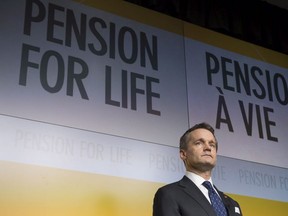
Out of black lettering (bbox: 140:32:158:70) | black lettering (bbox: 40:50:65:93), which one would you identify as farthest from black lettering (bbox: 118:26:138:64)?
black lettering (bbox: 40:50:65:93)

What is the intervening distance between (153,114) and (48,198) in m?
0.92

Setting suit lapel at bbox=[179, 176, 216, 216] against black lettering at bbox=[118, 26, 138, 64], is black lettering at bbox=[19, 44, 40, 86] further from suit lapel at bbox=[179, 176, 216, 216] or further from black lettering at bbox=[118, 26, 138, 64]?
suit lapel at bbox=[179, 176, 216, 216]

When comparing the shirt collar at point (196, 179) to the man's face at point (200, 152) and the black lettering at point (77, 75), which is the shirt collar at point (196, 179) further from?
the black lettering at point (77, 75)

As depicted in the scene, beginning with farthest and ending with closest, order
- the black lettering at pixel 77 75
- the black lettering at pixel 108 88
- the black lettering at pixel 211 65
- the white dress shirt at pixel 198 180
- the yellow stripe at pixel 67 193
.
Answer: the black lettering at pixel 211 65, the black lettering at pixel 108 88, the black lettering at pixel 77 75, the yellow stripe at pixel 67 193, the white dress shirt at pixel 198 180

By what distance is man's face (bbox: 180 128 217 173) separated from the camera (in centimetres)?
225

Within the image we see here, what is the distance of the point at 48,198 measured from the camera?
8.75ft

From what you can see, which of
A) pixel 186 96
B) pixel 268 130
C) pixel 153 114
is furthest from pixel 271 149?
pixel 153 114

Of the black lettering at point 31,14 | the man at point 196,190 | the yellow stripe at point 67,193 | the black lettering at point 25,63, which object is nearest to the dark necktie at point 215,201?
the man at point 196,190

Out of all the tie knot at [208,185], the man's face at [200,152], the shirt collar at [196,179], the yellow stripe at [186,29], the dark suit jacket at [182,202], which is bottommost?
the dark suit jacket at [182,202]

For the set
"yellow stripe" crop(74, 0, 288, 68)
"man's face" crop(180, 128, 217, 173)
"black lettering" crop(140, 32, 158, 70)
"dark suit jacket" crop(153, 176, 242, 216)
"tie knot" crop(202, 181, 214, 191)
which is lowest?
"dark suit jacket" crop(153, 176, 242, 216)

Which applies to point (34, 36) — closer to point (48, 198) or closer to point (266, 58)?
point (48, 198)

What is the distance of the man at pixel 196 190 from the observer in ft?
6.69

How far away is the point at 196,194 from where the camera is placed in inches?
82.8

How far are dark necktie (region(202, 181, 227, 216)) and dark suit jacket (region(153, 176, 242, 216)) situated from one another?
0.04m
